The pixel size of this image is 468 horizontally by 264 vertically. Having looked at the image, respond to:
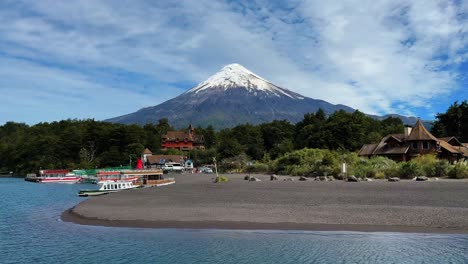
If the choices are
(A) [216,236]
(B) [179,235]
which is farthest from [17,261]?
(A) [216,236]

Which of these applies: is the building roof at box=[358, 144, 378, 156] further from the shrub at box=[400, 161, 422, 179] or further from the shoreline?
the shoreline

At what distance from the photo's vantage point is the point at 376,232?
16.5 metres

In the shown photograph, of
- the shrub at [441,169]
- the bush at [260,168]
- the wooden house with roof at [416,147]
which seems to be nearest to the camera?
the shrub at [441,169]

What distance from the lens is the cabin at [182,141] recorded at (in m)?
144

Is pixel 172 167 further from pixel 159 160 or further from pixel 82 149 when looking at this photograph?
pixel 82 149

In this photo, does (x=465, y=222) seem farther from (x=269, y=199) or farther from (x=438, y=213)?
(x=269, y=199)

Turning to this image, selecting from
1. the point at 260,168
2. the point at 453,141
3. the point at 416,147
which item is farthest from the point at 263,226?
the point at 453,141

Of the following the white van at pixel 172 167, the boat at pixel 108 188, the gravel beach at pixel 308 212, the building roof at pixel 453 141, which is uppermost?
the building roof at pixel 453 141

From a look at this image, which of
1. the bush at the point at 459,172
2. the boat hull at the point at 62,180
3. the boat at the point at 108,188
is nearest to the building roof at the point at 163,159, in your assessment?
the boat hull at the point at 62,180

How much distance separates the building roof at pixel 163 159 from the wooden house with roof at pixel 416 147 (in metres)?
61.4

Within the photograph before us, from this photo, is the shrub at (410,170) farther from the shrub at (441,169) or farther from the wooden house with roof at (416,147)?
the wooden house with roof at (416,147)

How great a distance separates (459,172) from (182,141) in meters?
113

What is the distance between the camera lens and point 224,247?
14984mm

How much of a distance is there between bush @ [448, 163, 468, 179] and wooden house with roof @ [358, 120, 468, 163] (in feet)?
58.2
